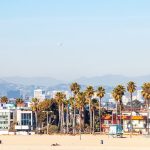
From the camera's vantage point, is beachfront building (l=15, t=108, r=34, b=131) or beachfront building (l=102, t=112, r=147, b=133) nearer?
beachfront building (l=102, t=112, r=147, b=133)

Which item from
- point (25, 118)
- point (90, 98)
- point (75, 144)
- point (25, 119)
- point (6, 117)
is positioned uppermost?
point (90, 98)

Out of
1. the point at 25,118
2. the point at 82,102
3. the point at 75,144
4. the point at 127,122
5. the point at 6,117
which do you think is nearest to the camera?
the point at 75,144

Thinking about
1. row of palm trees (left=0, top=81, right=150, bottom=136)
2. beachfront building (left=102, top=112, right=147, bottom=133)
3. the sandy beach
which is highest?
row of palm trees (left=0, top=81, right=150, bottom=136)

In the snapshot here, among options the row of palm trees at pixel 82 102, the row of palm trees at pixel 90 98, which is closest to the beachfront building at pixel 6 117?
the row of palm trees at pixel 82 102

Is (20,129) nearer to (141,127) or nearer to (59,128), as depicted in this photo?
(59,128)

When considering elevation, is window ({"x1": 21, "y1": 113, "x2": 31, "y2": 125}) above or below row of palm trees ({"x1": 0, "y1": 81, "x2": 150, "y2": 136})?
below

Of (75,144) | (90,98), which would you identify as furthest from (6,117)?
(75,144)

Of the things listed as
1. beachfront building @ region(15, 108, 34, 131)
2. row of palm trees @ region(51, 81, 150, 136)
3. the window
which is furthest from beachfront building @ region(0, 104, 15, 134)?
row of palm trees @ region(51, 81, 150, 136)

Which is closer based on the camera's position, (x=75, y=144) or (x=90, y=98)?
(x=75, y=144)

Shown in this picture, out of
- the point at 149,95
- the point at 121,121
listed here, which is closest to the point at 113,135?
the point at 149,95

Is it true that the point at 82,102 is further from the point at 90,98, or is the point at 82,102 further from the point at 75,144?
the point at 75,144

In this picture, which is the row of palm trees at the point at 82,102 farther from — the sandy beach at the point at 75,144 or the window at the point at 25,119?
the sandy beach at the point at 75,144

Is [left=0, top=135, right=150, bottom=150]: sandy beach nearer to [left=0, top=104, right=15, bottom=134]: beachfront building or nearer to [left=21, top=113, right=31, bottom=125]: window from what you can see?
[left=0, top=104, right=15, bottom=134]: beachfront building

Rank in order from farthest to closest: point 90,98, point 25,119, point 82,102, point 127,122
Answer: point 25,119
point 127,122
point 90,98
point 82,102
